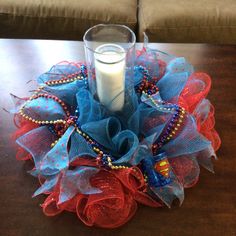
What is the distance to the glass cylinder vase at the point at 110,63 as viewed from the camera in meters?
0.60

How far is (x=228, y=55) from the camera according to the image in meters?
0.94

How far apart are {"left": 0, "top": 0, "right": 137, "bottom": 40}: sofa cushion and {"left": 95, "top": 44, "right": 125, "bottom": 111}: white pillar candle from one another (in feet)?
2.60

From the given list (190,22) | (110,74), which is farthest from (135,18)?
(110,74)

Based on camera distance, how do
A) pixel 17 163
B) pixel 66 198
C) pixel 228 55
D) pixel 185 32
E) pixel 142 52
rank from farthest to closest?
pixel 185 32, pixel 228 55, pixel 142 52, pixel 17 163, pixel 66 198

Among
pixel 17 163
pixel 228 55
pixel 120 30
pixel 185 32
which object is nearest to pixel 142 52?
pixel 120 30

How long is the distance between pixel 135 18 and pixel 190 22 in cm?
23

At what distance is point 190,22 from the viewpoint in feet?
4.37

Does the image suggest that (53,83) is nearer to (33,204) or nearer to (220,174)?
(33,204)

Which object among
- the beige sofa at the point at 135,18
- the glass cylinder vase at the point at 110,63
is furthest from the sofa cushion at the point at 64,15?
the glass cylinder vase at the point at 110,63

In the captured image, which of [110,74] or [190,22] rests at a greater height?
[110,74]

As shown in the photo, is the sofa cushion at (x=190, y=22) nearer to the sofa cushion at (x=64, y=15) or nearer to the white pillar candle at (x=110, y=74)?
the sofa cushion at (x=64, y=15)

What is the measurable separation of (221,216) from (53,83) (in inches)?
18.0

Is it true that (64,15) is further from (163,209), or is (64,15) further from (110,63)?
(163,209)

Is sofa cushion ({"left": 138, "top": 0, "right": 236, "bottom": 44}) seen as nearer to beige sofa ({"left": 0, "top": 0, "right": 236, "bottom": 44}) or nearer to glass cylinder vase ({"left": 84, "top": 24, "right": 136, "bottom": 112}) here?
beige sofa ({"left": 0, "top": 0, "right": 236, "bottom": 44})
